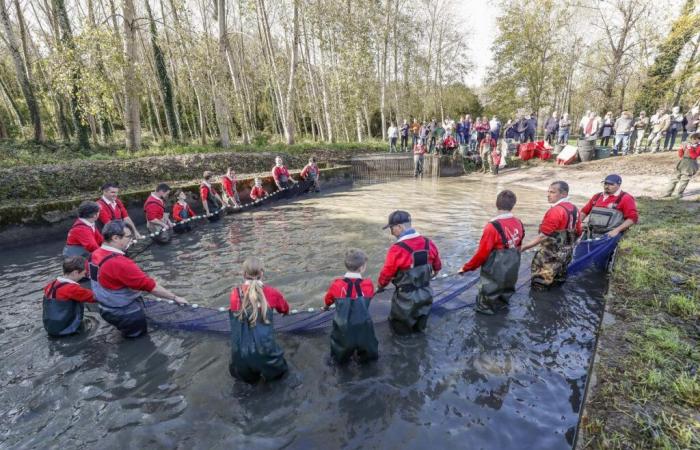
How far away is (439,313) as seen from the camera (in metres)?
5.00

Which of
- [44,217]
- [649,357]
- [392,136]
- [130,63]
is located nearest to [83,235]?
[44,217]

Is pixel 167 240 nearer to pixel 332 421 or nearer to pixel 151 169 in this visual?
pixel 151 169

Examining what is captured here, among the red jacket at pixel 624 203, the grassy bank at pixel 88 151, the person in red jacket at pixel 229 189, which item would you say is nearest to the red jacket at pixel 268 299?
the red jacket at pixel 624 203

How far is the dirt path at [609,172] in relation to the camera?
42.3 ft

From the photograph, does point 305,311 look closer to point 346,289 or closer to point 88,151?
point 346,289

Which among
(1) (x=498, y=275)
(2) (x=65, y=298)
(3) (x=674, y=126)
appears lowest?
(1) (x=498, y=275)

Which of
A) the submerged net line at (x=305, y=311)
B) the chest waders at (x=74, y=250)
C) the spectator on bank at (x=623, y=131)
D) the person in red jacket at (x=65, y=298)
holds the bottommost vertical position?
the submerged net line at (x=305, y=311)

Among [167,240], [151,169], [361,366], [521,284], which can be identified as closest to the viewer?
[361,366]

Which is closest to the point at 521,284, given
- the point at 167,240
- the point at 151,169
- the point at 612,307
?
the point at 612,307

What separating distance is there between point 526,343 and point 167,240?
803cm

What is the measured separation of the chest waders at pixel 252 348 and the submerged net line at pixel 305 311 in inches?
30.7

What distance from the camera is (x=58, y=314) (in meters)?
4.43

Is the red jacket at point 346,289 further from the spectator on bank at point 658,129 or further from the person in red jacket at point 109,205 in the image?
the spectator on bank at point 658,129

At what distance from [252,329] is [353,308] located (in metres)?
1.01
